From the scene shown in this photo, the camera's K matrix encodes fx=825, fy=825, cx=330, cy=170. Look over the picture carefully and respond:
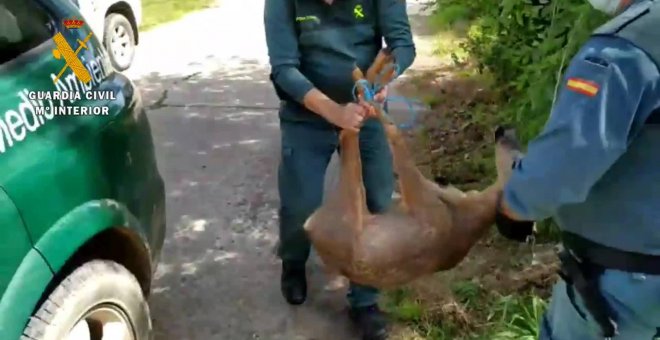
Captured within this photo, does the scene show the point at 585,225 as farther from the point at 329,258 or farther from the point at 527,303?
the point at 527,303

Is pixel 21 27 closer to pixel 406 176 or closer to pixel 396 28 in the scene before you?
pixel 396 28

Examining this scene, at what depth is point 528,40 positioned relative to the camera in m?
4.63

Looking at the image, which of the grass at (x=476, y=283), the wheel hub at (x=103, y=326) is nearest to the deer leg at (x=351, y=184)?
the wheel hub at (x=103, y=326)

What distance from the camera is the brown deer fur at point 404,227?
240 cm

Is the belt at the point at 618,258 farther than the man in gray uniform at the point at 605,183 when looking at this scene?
Yes

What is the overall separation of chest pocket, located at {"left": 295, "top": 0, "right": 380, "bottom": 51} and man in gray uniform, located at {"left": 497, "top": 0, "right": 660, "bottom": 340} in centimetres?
146

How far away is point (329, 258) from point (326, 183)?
3.71 ft

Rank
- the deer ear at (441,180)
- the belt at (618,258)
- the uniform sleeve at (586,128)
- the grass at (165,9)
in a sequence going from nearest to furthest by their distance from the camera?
the uniform sleeve at (586,128) → the belt at (618,258) → the deer ear at (441,180) → the grass at (165,9)

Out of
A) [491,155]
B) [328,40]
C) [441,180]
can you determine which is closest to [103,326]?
A: [328,40]

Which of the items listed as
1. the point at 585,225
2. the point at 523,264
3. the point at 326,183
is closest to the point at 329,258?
the point at 585,225

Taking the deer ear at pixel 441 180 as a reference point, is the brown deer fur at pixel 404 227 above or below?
above

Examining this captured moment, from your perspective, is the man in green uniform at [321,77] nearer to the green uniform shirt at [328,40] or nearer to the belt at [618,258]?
the green uniform shirt at [328,40]

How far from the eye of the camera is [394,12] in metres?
3.49

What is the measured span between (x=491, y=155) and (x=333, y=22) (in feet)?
8.84
